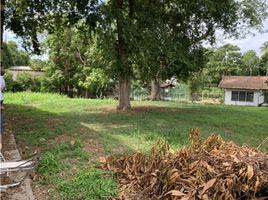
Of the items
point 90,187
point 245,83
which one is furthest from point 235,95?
point 90,187

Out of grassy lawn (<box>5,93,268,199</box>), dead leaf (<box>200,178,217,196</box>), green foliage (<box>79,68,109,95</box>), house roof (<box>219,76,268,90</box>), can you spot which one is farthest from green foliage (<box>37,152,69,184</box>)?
house roof (<box>219,76,268,90</box>)

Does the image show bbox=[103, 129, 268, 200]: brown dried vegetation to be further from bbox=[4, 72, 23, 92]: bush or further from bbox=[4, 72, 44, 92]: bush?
bbox=[4, 72, 44, 92]: bush

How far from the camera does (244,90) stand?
3138 cm

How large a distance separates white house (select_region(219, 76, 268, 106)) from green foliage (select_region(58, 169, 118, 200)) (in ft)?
91.5

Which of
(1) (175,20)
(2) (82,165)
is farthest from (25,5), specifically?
(2) (82,165)

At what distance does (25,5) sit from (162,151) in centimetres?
854

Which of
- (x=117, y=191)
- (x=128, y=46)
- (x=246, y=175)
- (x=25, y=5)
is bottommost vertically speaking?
(x=117, y=191)

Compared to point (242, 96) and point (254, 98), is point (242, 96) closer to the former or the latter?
point (242, 96)

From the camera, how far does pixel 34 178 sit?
462cm

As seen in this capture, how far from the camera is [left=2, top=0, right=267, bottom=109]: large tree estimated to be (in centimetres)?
1161

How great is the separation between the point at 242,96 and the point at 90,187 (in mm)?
29373

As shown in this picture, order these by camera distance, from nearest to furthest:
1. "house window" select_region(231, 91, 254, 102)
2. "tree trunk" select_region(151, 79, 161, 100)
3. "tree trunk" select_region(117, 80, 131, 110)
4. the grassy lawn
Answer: the grassy lawn → "tree trunk" select_region(117, 80, 131, 110) → "tree trunk" select_region(151, 79, 161, 100) → "house window" select_region(231, 91, 254, 102)

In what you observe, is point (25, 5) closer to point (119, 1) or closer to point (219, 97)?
point (119, 1)

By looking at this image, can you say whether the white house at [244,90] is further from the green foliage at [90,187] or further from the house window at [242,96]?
the green foliage at [90,187]
